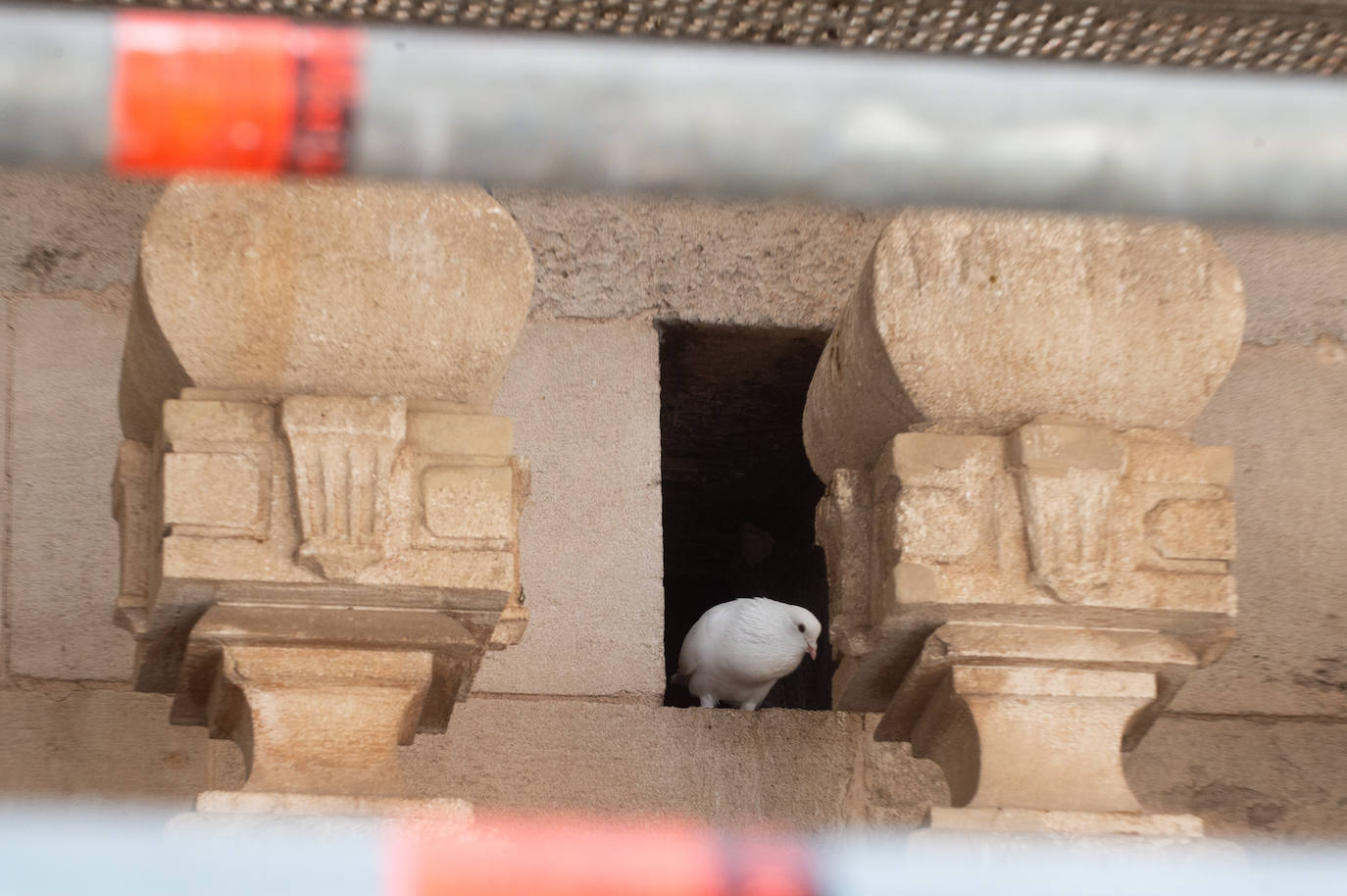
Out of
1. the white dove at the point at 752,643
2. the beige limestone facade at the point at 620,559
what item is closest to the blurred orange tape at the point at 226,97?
the beige limestone facade at the point at 620,559

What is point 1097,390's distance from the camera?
10.9 ft

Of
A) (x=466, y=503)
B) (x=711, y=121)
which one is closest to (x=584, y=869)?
(x=466, y=503)

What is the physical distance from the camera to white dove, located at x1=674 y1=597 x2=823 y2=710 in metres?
4.38

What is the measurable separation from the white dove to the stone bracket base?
1273 mm

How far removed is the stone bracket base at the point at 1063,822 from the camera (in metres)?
3.07

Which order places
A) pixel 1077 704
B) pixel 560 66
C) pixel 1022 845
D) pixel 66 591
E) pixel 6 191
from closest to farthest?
pixel 560 66 → pixel 1022 845 → pixel 1077 704 → pixel 66 591 → pixel 6 191

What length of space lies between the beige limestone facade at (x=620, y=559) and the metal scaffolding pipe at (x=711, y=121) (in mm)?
2288

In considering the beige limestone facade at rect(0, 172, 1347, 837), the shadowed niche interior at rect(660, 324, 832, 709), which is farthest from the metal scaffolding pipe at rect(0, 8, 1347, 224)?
the shadowed niche interior at rect(660, 324, 832, 709)

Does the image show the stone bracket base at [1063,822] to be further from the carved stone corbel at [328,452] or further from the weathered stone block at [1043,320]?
the carved stone corbel at [328,452]

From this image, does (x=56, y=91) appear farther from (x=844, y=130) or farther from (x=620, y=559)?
(x=620, y=559)

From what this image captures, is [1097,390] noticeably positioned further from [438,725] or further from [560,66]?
[560,66]

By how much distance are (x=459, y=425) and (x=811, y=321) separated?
1.55 m

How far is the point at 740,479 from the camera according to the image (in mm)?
5398

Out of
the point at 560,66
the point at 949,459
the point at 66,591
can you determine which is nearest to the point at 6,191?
the point at 66,591
